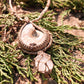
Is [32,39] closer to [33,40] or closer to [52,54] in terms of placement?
[33,40]

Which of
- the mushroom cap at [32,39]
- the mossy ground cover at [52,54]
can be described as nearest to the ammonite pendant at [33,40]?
the mushroom cap at [32,39]

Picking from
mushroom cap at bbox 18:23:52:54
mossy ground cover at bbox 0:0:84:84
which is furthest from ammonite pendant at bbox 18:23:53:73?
mossy ground cover at bbox 0:0:84:84

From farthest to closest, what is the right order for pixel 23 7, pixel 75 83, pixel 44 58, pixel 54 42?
pixel 23 7, pixel 54 42, pixel 75 83, pixel 44 58

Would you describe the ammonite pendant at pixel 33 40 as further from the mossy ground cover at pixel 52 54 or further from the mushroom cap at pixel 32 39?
the mossy ground cover at pixel 52 54

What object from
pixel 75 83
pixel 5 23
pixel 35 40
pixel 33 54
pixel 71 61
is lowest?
pixel 75 83

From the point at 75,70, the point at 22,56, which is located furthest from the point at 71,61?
the point at 22,56

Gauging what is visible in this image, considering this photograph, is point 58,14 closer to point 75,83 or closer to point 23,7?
point 23,7
